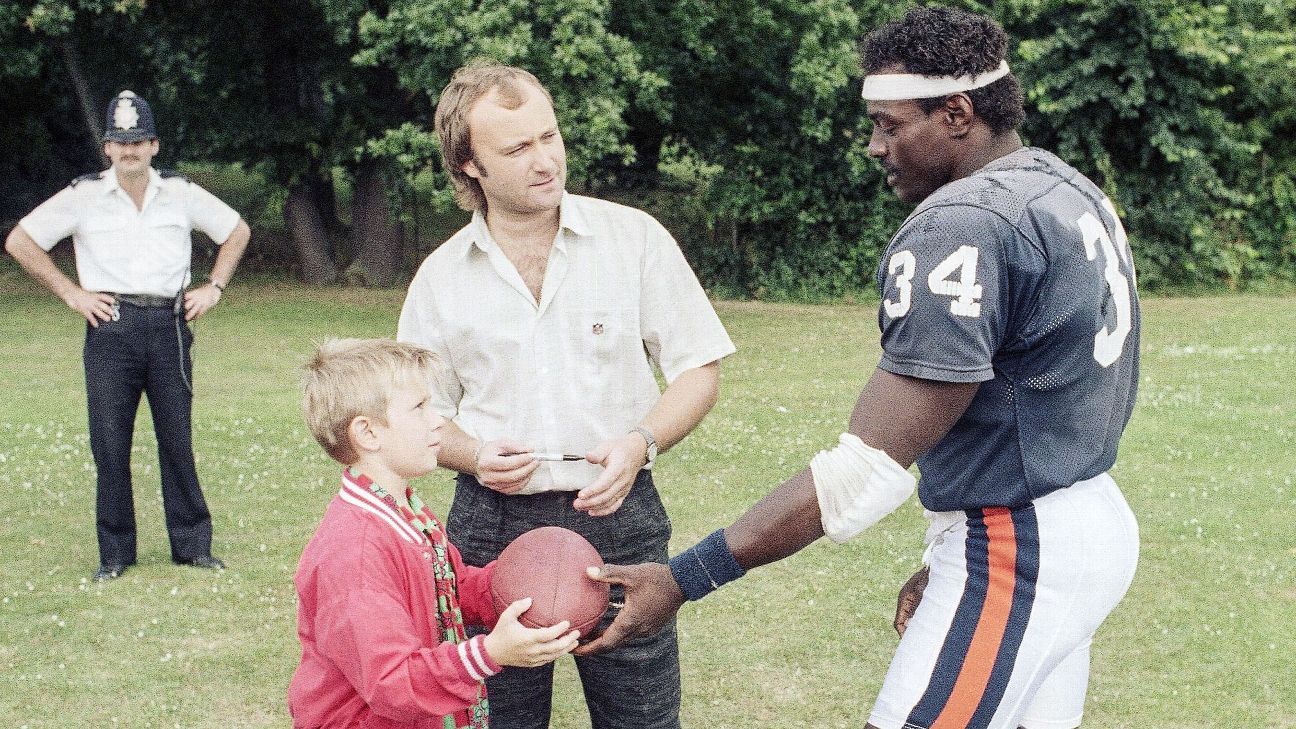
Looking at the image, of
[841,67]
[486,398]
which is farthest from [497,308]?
[841,67]

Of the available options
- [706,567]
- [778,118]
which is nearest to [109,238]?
[706,567]

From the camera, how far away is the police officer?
7395mm

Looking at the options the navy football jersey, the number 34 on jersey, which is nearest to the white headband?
the navy football jersey

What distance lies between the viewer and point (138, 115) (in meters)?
7.46

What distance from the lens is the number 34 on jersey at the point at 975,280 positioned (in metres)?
2.70

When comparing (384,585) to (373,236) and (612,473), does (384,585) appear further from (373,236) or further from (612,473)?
(373,236)

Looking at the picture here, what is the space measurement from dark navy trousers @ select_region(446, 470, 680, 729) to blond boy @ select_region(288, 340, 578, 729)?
0.37 m

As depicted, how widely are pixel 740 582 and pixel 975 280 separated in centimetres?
493

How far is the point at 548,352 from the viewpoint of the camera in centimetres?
371

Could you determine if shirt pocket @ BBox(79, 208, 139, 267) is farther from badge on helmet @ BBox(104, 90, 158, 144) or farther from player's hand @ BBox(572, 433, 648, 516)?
player's hand @ BBox(572, 433, 648, 516)

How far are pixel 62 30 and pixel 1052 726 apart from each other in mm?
16675

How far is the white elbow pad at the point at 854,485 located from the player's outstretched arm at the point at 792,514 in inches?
0.9

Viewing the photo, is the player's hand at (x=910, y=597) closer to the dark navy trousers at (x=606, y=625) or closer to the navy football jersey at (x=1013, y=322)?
the navy football jersey at (x=1013, y=322)

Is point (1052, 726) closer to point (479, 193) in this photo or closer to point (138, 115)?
point (479, 193)
